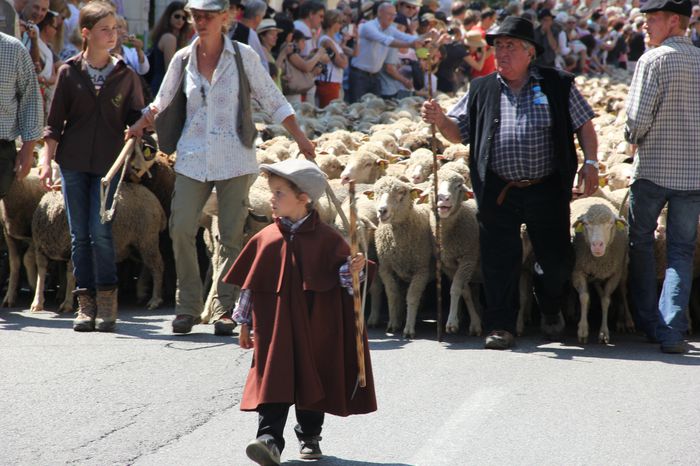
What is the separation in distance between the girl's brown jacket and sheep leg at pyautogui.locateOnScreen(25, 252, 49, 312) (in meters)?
1.24

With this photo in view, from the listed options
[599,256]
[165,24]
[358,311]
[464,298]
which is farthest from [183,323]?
[165,24]

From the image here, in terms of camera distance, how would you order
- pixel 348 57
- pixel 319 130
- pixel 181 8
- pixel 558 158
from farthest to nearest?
pixel 348 57 < pixel 319 130 < pixel 181 8 < pixel 558 158

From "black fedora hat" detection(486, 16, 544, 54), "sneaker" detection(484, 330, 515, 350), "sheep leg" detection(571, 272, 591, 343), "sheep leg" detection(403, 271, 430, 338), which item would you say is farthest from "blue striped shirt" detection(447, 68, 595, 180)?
"sheep leg" detection(403, 271, 430, 338)

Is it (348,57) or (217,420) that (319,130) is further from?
(217,420)

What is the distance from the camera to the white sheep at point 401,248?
8.26 m

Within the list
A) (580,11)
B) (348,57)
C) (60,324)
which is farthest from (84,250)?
(580,11)

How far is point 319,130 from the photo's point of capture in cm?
1465

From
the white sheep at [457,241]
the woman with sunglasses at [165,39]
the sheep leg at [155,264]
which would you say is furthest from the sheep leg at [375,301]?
the woman with sunglasses at [165,39]

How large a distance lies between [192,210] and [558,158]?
92.3 inches

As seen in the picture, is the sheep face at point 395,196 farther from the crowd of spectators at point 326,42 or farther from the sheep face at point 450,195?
the crowd of spectators at point 326,42

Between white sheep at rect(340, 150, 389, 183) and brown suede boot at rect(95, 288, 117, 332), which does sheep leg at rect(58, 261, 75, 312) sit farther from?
white sheep at rect(340, 150, 389, 183)

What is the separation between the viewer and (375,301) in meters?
8.56

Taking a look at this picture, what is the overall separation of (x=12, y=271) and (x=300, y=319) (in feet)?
15.6

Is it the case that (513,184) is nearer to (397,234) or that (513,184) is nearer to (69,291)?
(397,234)
